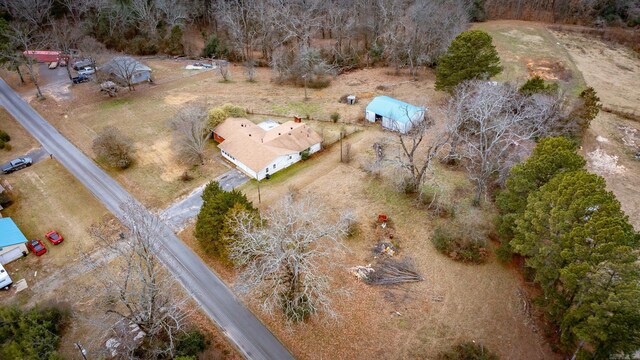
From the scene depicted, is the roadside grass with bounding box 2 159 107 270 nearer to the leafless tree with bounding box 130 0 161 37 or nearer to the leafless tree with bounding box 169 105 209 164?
the leafless tree with bounding box 169 105 209 164

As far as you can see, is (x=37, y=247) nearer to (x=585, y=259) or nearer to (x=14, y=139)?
(x=14, y=139)

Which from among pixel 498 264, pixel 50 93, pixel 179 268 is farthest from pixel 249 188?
pixel 50 93

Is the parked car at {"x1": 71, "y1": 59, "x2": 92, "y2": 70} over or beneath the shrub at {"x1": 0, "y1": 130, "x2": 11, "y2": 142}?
over

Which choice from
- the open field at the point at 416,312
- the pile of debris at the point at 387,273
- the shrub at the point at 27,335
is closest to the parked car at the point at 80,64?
the open field at the point at 416,312

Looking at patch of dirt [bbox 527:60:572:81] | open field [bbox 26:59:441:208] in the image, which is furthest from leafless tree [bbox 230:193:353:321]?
patch of dirt [bbox 527:60:572:81]

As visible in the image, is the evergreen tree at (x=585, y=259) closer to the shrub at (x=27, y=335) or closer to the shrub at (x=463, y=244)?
the shrub at (x=463, y=244)

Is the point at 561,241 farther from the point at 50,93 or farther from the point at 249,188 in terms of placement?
the point at 50,93

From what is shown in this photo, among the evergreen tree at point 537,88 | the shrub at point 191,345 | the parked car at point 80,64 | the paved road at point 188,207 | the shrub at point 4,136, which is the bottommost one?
the shrub at point 191,345
